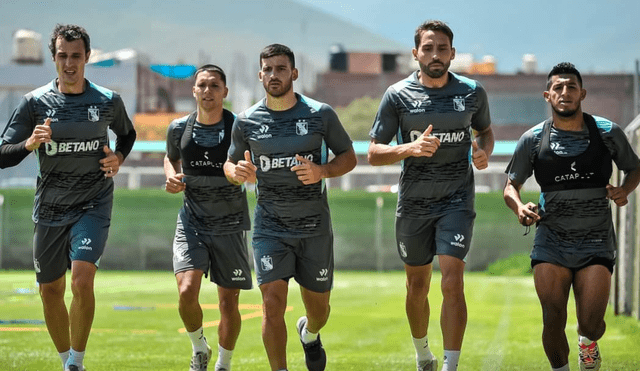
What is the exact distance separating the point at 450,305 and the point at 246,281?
2117 millimetres

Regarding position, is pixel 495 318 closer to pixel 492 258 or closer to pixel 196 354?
pixel 196 354

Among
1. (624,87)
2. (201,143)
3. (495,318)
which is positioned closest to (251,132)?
(201,143)

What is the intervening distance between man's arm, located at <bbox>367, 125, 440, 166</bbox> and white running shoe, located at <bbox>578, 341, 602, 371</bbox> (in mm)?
2208

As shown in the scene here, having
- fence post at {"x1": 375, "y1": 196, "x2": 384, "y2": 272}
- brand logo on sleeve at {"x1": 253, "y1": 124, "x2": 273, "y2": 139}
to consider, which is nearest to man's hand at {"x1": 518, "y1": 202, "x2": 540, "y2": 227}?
brand logo on sleeve at {"x1": 253, "y1": 124, "x2": 273, "y2": 139}

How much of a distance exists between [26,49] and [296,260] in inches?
3380

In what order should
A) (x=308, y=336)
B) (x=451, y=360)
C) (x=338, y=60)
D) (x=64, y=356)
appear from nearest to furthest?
1. (x=451, y=360)
2. (x=64, y=356)
3. (x=308, y=336)
4. (x=338, y=60)

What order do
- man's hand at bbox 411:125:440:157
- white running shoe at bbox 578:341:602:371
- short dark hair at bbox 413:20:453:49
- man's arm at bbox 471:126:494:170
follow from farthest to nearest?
white running shoe at bbox 578:341:602:371, short dark hair at bbox 413:20:453:49, man's arm at bbox 471:126:494:170, man's hand at bbox 411:125:440:157

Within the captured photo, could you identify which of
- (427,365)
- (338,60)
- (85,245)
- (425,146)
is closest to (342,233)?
(427,365)

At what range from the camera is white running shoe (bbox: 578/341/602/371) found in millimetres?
9711

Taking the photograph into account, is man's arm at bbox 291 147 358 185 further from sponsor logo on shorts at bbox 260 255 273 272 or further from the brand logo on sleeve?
sponsor logo on shorts at bbox 260 255 273 272

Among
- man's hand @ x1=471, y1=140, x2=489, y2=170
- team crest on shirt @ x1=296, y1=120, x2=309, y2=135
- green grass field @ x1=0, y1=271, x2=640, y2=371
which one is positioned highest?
team crest on shirt @ x1=296, y1=120, x2=309, y2=135

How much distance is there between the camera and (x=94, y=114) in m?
10.0

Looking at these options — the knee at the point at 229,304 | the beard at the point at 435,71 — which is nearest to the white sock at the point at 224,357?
the knee at the point at 229,304

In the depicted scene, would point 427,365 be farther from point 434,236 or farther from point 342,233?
point 342,233
